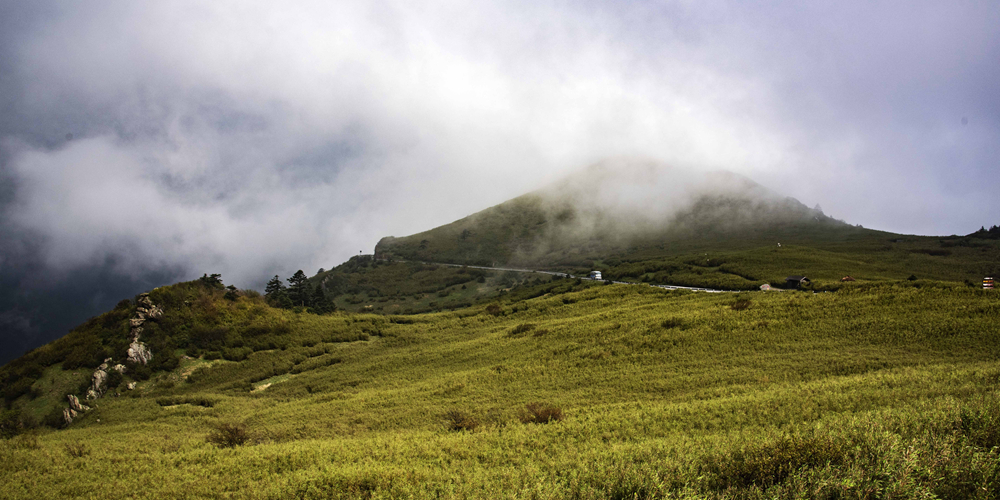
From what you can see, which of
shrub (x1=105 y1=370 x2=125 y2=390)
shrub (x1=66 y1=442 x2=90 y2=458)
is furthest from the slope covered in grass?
shrub (x1=105 y1=370 x2=125 y2=390)

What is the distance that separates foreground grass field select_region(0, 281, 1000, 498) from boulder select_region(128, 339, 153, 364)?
6.70 feet

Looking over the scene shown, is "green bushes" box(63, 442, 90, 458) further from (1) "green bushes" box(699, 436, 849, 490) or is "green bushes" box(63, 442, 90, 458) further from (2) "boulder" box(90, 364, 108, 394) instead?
(1) "green bushes" box(699, 436, 849, 490)

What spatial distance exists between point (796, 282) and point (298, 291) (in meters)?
64.7

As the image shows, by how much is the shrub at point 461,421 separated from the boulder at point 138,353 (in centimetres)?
2628

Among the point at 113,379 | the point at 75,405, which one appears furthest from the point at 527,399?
the point at 113,379

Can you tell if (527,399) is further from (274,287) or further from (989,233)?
(989,233)

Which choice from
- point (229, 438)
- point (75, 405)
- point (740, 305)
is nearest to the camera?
point (229, 438)

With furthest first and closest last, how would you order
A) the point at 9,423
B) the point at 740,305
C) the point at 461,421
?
the point at 740,305
the point at 9,423
the point at 461,421

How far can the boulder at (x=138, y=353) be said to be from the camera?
30.1 meters

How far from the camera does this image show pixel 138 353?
30.6 m

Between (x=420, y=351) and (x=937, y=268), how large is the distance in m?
82.6

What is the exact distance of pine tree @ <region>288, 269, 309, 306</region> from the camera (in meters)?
59.4

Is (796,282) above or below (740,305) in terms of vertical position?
below

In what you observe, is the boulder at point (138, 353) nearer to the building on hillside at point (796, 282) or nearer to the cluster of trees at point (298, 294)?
the cluster of trees at point (298, 294)
